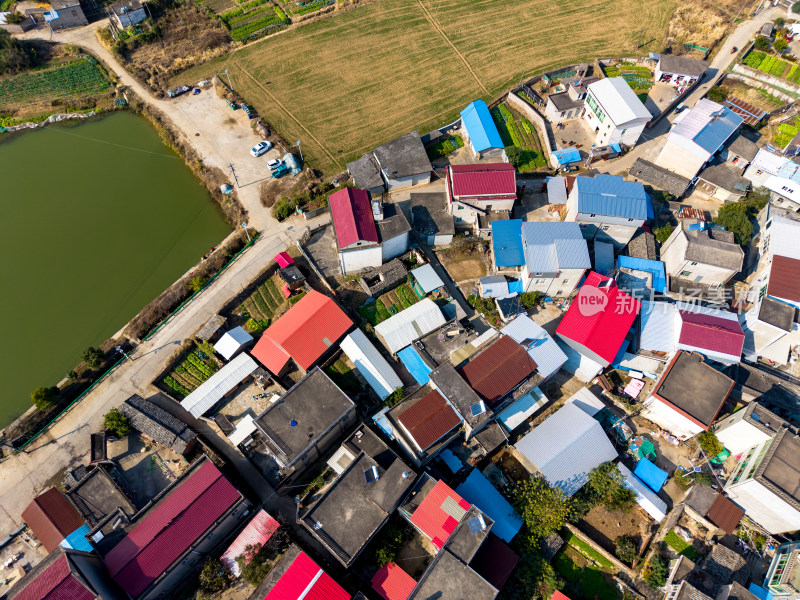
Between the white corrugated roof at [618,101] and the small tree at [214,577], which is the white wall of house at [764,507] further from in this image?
the white corrugated roof at [618,101]

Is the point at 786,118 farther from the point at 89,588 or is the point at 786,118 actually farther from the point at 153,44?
the point at 153,44

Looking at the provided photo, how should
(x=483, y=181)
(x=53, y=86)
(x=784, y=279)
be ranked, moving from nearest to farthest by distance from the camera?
(x=784, y=279), (x=483, y=181), (x=53, y=86)

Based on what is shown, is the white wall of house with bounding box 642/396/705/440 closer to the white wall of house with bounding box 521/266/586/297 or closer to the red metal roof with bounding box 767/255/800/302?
the white wall of house with bounding box 521/266/586/297

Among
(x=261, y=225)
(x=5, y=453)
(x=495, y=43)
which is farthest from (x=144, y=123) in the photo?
(x=495, y=43)

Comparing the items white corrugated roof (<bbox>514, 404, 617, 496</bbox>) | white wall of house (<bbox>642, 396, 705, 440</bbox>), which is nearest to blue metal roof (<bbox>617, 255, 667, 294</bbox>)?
white wall of house (<bbox>642, 396, 705, 440</bbox>)

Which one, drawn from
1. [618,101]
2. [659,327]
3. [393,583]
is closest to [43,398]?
[393,583]

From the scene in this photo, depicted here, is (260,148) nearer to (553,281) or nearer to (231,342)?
(231,342)
